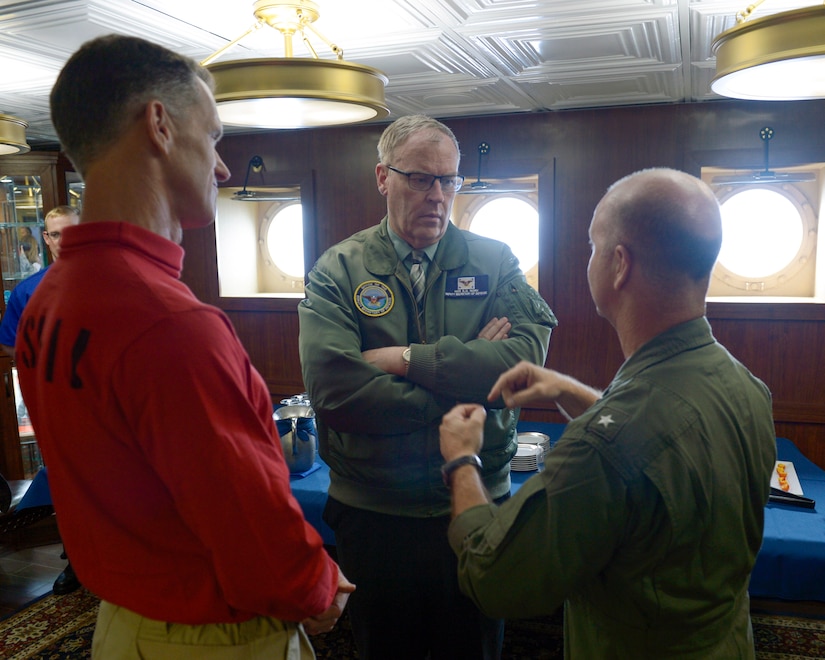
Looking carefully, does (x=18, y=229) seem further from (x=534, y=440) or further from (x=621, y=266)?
(x=621, y=266)

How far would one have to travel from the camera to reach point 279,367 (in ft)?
17.6

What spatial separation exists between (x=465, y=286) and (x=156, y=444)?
1.24 meters

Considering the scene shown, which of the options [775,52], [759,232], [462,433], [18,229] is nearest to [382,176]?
[462,433]

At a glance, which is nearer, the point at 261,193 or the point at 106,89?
the point at 106,89

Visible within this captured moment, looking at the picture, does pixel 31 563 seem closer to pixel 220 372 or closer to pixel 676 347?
pixel 220 372

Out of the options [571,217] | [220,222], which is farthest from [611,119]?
[220,222]

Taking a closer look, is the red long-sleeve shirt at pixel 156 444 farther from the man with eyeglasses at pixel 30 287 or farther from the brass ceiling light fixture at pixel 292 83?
the man with eyeglasses at pixel 30 287

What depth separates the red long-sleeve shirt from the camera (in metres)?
0.91

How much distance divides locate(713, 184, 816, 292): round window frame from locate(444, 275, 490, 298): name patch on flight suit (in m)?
3.08

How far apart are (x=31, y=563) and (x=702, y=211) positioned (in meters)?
4.57

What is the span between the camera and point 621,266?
1182mm

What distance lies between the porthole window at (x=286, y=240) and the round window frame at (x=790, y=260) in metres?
3.25

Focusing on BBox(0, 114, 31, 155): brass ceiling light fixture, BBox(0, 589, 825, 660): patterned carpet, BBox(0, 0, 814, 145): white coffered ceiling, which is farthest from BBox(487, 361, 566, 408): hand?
BBox(0, 114, 31, 155): brass ceiling light fixture

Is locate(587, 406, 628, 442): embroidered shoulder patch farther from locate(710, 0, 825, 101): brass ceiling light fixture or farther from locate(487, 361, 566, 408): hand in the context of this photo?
locate(710, 0, 825, 101): brass ceiling light fixture
